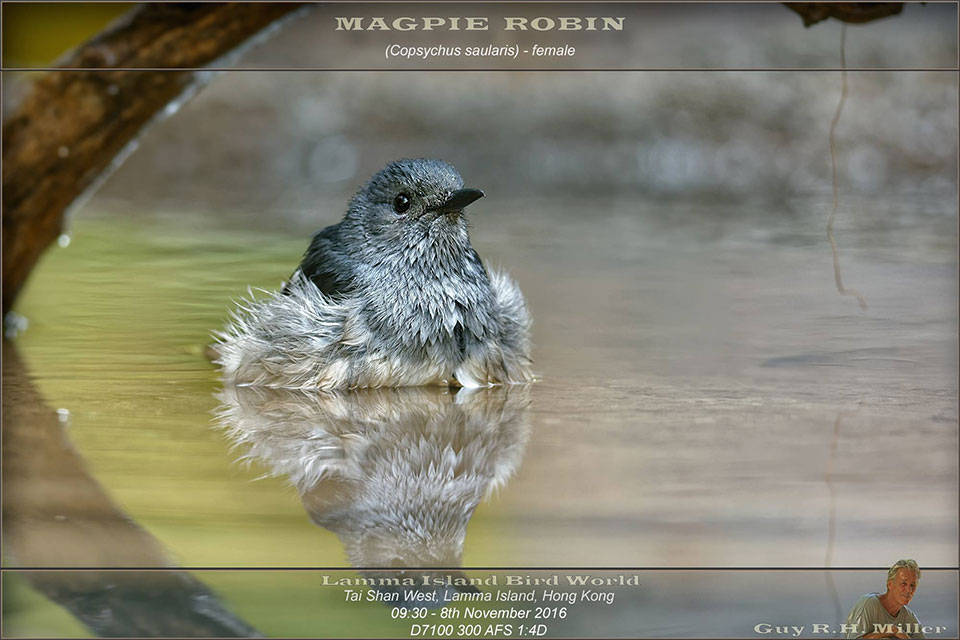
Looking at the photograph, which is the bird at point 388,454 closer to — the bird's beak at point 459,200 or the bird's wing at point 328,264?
the bird's wing at point 328,264

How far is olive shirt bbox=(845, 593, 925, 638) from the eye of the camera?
2883 millimetres

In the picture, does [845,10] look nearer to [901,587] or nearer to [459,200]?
[459,200]

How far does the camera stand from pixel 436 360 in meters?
3.93

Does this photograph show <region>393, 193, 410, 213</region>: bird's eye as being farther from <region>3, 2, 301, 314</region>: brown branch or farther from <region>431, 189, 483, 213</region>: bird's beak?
<region>3, 2, 301, 314</region>: brown branch

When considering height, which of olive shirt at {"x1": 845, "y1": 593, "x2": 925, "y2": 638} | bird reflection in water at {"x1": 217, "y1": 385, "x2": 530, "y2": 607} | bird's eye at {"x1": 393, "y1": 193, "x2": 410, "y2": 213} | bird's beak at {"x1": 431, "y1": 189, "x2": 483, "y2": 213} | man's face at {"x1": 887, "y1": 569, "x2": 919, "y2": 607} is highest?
bird's eye at {"x1": 393, "y1": 193, "x2": 410, "y2": 213}

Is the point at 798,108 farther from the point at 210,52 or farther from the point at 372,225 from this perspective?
the point at 210,52

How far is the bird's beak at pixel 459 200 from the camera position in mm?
3811

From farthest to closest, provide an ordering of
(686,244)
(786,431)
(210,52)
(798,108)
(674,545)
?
(686,244) → (798,108) → (210,52) → (786,431) → (674,545)

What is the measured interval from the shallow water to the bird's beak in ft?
2.26

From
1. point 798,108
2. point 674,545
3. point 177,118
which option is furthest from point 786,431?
point 177,118

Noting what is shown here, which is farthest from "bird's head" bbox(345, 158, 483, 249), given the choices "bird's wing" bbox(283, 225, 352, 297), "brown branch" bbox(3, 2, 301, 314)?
"brown branch" bbox(3, 2, 301, 314)

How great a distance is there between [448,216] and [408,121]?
3.68 ft

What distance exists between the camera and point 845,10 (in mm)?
4203

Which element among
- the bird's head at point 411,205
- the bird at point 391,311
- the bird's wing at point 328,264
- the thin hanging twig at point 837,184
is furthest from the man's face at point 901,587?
the bird's wing at point 328,264
